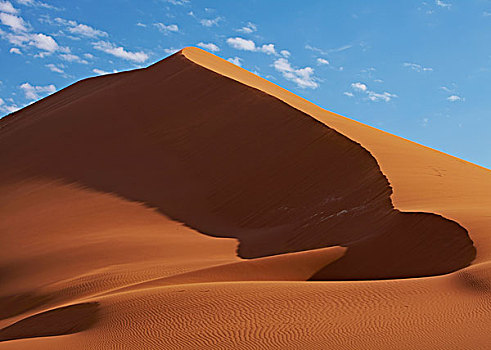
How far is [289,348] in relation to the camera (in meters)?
6.33

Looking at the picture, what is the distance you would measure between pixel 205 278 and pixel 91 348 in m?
3.98

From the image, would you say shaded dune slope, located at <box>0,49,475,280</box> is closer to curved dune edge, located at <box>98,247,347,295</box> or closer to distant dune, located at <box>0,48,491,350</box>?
distant dune, located at <box>0,48,491,350</box>

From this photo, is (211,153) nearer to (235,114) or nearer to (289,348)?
(235,114)

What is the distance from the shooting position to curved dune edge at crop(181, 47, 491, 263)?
12.1 metres

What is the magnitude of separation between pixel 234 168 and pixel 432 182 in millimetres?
6785

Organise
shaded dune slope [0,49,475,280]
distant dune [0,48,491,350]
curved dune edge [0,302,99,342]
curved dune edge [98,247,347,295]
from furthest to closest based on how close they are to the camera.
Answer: shaded dune slope [0,49,475,280] → curved dune edge [98,247,347,295] → curved dune edge [0,302,99,342] → distant dune [0,48,491,350]

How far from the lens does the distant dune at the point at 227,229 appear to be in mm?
7332

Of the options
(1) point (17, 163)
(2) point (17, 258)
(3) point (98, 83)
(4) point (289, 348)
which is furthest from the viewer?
(3) point (98, 83)

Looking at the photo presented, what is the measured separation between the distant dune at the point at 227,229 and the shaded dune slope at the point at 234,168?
0.07 meters

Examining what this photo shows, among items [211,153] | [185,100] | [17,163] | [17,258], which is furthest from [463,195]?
[17,163]

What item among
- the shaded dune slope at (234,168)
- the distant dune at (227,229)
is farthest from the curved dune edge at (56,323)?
the shaded dune slope at (234,168)

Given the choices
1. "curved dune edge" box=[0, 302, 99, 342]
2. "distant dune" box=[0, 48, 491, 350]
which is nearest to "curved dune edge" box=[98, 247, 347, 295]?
"distant dune" box=[0, 48, 491, 350]

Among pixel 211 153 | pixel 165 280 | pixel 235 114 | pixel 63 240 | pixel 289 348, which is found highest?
pixel 235 114

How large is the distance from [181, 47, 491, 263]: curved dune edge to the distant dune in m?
0.08
